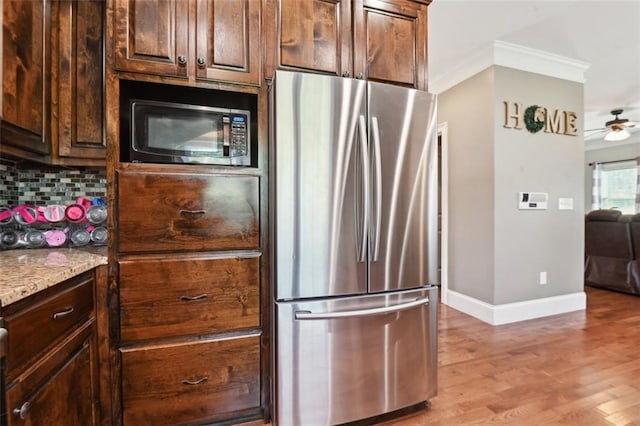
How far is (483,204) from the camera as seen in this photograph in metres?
3.13

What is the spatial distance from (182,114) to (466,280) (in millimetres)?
3165

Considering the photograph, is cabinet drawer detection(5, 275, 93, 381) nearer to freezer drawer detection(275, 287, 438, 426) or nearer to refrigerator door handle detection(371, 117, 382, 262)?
freezer drawer detection(275, 287, 438, 426)

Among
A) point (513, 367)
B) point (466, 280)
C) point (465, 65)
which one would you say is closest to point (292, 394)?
point (513, 367)

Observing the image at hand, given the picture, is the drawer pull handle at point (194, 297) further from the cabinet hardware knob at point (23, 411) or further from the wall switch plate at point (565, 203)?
the wall switch plate at point (565, 203)

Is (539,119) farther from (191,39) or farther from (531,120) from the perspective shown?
(191,39)

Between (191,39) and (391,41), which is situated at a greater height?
(391,41)

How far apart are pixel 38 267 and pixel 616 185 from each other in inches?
384

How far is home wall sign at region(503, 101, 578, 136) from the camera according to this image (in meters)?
3.06

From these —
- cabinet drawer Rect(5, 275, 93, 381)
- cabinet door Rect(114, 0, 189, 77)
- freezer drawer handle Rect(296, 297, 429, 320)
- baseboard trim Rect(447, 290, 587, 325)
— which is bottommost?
baseboard trim Rect(447, 290, 587, 325)

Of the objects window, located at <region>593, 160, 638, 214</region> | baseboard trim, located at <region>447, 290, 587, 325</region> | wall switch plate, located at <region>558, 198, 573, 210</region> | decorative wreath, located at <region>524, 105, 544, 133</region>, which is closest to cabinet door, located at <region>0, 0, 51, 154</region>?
baseboard trim, located at <region>447, 290, 587, 325</region>

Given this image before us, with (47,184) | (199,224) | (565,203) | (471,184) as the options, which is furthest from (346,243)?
(565,203)

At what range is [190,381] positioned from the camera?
148cm

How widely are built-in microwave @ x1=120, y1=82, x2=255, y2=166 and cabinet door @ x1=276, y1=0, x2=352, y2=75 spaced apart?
13.2 inches

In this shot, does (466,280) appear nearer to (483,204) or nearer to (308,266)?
(483,204)
